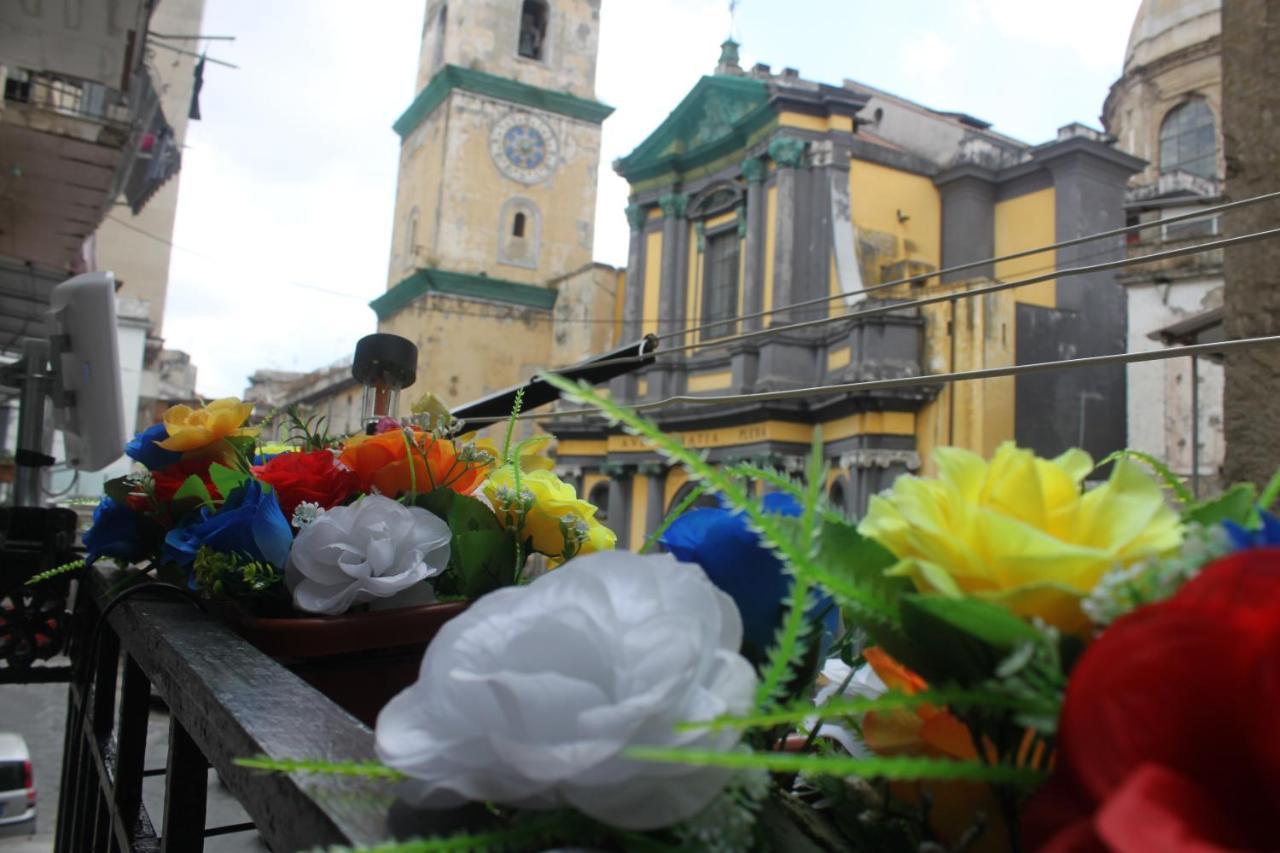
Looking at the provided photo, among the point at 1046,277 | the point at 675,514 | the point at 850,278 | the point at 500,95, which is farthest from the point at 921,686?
the point at 500,95

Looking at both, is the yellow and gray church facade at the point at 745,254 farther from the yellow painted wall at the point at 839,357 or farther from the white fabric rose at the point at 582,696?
the white fabric rose at the point at 582,696

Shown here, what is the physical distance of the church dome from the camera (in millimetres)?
19188

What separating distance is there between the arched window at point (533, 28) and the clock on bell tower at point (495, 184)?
22mm

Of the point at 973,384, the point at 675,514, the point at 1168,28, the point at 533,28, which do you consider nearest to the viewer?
the point at 675,514

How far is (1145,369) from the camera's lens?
11.5 m

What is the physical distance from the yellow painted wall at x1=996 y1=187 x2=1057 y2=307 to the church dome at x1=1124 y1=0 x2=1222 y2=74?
348 inches

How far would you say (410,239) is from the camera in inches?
810

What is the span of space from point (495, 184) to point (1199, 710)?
66.7 feet

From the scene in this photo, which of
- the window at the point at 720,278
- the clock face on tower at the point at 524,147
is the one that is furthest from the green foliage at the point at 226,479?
the clock face on tower at the point at 524,147

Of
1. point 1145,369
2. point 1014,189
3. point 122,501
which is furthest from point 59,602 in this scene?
point 1014,189

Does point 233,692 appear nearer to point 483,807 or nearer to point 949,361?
point 483,807

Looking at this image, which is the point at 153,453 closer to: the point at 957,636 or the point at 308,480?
the point at 308,480

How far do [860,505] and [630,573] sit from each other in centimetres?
1115

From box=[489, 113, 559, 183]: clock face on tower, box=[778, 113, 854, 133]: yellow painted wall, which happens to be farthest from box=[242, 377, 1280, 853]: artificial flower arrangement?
box=[489, 113, 559, 183]: clock face on tower
